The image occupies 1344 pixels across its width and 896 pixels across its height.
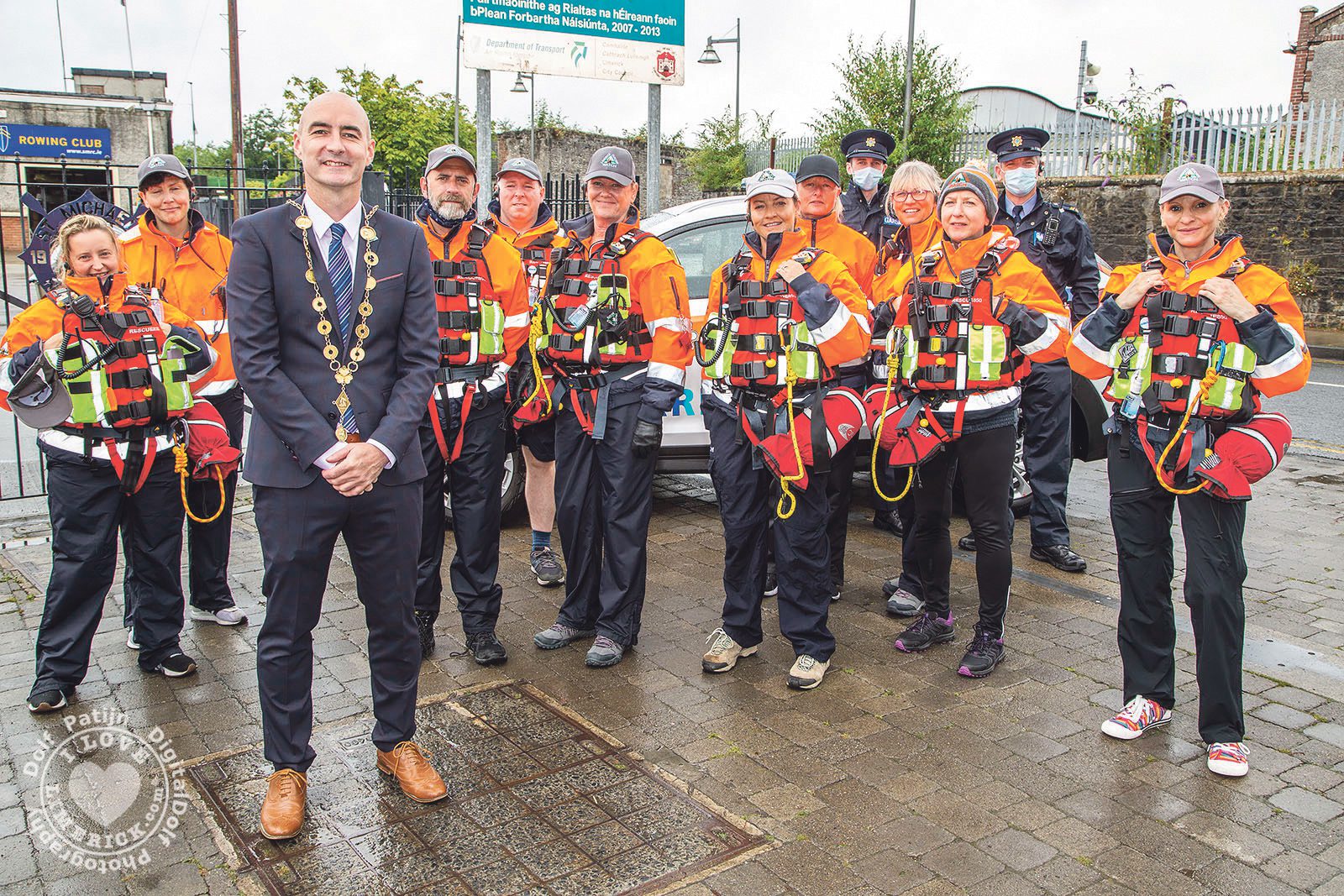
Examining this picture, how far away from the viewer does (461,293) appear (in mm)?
4832

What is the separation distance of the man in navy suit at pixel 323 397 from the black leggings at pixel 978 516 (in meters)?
2.46

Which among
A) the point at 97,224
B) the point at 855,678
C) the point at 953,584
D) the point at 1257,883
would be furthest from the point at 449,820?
the point at 953,584

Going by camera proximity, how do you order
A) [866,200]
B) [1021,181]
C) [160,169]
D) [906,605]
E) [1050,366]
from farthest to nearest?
1. [866,200]
2. [1050,366]
3. [1021,181]
4. [906,605]
5. [160,169]

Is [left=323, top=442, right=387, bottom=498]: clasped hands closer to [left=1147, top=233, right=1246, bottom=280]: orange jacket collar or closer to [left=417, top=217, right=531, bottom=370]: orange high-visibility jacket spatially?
[left=417, top=217, right=531, bottom=370]: orange high-visibility jacket

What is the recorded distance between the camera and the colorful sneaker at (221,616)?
5422 mm

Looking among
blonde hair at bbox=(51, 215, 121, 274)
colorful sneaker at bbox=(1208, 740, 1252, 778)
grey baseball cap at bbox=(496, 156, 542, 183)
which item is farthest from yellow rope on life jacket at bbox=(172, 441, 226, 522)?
colorful sneaker at bbox=(1208, 740, 1252, 778)

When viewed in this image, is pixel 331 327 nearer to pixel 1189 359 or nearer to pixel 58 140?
pixel 1189 359

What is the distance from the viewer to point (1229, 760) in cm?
394

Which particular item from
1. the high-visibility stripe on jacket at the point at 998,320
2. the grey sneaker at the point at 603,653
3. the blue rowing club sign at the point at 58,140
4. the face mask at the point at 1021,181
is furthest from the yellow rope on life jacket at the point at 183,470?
the blue rowing club sign at the point at 58,140

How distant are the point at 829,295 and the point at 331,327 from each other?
81.1 inches

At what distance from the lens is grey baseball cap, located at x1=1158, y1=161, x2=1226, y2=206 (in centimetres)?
393

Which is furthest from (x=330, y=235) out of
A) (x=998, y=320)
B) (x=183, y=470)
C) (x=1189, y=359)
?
(x=1189, y=359)

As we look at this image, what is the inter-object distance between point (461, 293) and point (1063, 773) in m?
3.18

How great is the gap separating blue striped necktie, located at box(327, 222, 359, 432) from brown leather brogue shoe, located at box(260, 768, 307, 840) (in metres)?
1.19
